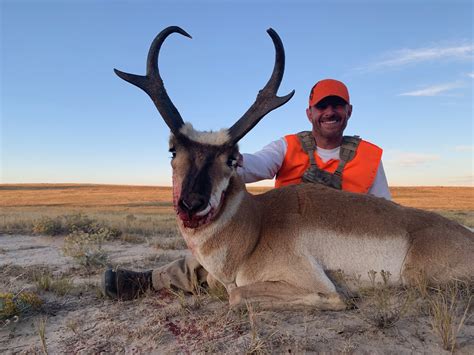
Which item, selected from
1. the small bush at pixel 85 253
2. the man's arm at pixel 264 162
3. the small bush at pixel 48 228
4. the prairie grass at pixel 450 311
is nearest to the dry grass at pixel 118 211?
the small bush at pixel 48 228

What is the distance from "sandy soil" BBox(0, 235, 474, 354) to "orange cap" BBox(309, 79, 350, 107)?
142 inches

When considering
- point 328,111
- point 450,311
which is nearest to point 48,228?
point 328,111

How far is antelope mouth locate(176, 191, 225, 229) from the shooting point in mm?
3755

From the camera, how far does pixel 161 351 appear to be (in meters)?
3.18

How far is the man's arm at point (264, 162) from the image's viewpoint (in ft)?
19.5

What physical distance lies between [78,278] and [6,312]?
2.24 metres

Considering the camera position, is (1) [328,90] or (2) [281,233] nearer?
(2) [281,233]

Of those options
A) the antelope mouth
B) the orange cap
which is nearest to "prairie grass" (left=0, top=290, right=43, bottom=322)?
the antelope mouth

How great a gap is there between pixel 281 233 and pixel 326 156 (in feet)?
8.22

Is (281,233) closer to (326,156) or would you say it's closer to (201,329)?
(201,329)

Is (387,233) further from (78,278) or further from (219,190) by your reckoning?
(78,278)

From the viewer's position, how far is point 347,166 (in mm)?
6250

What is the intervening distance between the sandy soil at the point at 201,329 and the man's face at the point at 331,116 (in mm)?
3244

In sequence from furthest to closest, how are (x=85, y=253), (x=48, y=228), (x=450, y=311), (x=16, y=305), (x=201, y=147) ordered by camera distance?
1. (x=48, y=228)
2. (x=85, y=253)
3. (x=16, y=305)
4. (x=201, y=147)
5. (x=450, y=311)
